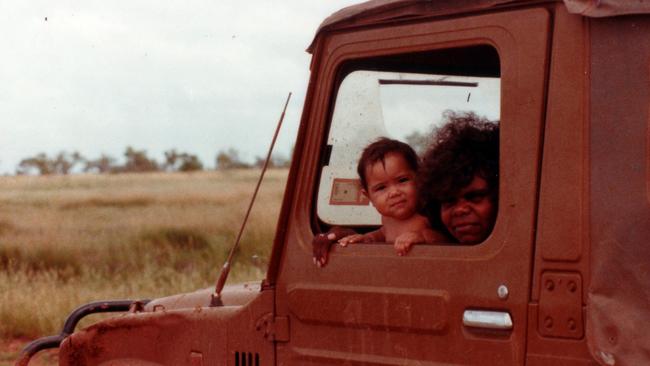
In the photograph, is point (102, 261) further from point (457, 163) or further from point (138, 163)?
point (138, 163)

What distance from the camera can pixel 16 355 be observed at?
11.0 metres

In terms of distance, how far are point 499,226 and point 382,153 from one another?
76 cm

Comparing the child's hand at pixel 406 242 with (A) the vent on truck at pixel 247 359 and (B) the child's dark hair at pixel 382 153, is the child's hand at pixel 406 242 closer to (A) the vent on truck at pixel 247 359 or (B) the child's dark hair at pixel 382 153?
(B) the child's dark hair at pixel 382 153

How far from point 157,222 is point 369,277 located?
20.2 metres

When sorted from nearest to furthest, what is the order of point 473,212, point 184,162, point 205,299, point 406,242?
1. point 406,242
2. point 473,212
3. point 205,299
4. point 184,162

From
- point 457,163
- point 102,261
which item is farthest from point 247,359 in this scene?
point 102,261

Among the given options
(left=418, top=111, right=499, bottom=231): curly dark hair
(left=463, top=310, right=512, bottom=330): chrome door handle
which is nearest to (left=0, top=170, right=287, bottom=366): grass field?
(left=418, top=111, right=499, bottom=231): curly dark hair

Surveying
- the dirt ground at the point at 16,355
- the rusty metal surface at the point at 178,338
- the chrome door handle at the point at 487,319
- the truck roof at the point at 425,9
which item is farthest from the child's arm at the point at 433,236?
the dirt ground at the point at 16,355

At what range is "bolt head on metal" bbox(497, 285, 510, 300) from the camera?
3.08 meters

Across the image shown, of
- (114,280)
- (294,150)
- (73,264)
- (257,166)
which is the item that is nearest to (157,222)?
(73,264)

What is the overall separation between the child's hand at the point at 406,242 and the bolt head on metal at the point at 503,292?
15.0 inches

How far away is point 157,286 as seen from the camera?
44.3 feet

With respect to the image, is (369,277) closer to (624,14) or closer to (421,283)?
Result: (421,283)

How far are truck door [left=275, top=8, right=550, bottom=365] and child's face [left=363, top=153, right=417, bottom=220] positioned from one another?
0.59ft
